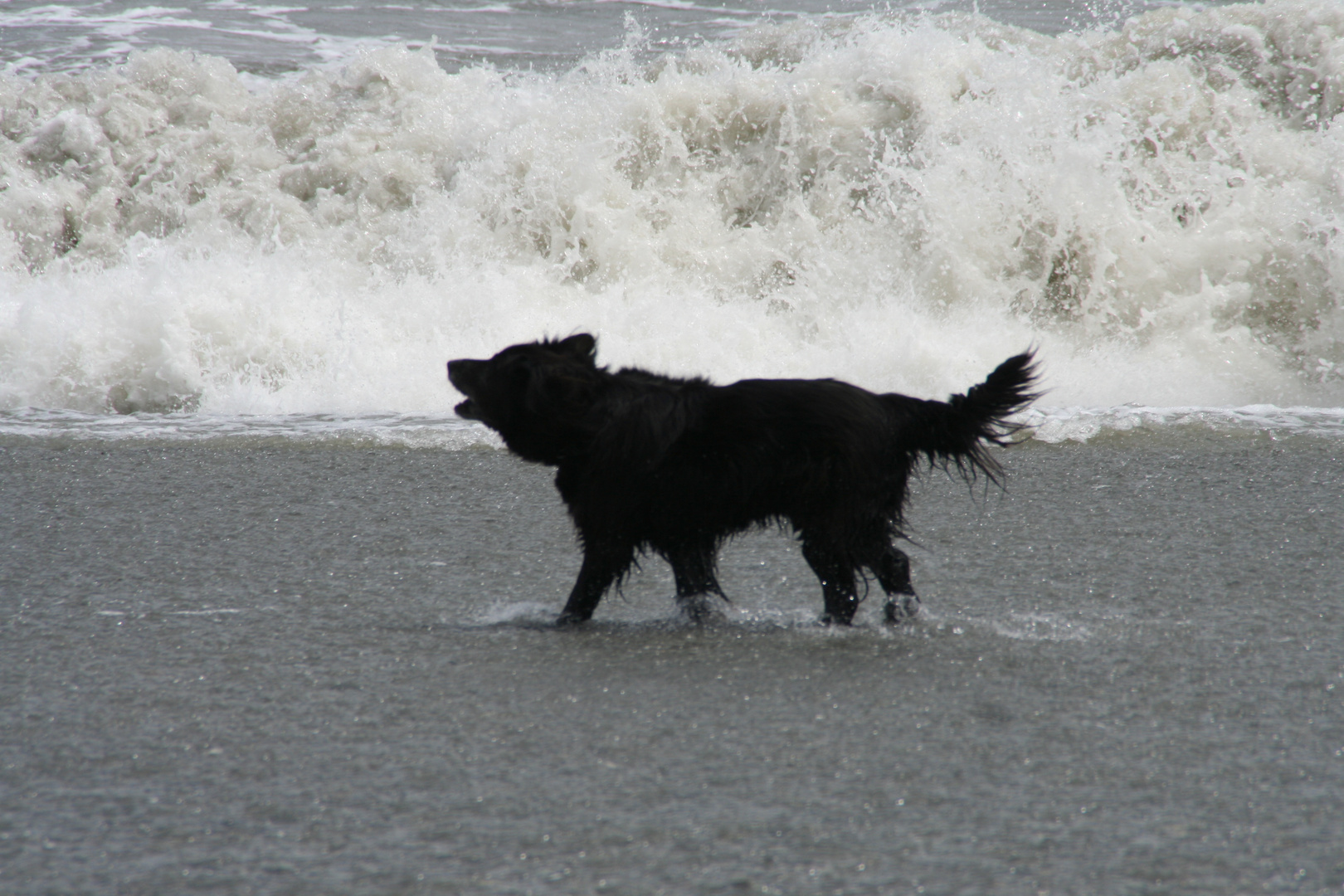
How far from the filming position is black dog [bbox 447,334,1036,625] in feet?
10.7

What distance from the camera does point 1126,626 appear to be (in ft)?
11.3

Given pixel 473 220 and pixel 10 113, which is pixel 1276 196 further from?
pixel 10 113

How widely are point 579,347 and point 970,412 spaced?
3.78 ft

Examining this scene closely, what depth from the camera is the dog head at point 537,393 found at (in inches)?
134

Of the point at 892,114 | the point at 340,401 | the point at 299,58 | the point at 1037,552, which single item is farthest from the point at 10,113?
the point at 1037,552

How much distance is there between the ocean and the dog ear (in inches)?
31.1

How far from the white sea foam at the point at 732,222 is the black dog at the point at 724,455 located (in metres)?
3.69

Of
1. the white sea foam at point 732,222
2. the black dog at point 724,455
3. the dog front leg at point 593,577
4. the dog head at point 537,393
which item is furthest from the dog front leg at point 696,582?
the white sea foam at point 732,222

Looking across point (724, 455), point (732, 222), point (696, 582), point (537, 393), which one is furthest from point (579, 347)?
point (732, 222)

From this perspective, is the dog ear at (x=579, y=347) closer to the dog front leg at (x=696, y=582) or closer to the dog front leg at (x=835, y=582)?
the dog front leg at (x=696, y=582)

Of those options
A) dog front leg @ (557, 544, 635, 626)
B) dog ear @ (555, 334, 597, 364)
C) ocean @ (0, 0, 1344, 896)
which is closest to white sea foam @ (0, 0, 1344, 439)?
ocean @ (0, 0, 1344, 896)

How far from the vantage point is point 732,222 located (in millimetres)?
9742

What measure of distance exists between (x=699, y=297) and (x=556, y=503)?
398 cm

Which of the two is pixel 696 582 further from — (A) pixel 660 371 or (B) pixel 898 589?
(A) pixel 660 371
